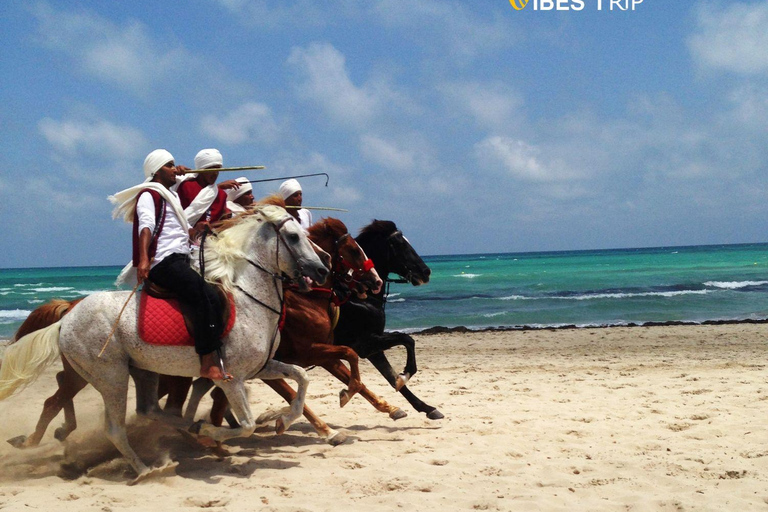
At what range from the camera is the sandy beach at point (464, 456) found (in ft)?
16.4

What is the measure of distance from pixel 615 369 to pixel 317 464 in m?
7.10

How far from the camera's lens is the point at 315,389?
1038cm

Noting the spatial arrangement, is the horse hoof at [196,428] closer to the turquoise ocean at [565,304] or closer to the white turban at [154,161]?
the white turban at [154,161]

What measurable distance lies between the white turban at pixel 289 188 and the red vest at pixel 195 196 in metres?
1.65

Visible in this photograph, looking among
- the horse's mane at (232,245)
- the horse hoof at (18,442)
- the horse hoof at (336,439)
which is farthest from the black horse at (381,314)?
the horse hoof at (18,442)

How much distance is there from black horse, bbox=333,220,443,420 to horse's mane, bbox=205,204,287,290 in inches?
74.1

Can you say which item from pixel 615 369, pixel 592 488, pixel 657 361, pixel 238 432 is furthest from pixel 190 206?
pixel 657 361

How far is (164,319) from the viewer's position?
5285 mm

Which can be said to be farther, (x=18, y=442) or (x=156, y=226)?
(x=18, y=442)

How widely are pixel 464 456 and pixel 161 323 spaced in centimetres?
285

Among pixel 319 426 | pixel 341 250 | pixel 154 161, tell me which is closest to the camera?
pixel 154 161

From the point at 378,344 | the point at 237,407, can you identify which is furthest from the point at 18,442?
the point at 378,344

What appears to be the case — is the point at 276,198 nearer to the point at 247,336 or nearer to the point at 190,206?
the point at 190,206

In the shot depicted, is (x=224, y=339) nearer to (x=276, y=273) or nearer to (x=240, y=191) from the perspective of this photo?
(x=276, y=273)
